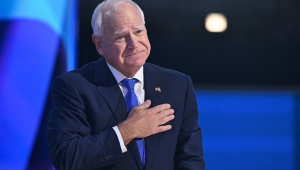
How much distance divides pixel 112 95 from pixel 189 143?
43cm

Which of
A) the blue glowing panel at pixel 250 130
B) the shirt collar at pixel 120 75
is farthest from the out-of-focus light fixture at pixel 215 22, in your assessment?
the shirt collar at pixel 120 75

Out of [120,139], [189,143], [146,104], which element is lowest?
[189,143]

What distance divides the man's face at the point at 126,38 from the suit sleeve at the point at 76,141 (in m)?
0.28

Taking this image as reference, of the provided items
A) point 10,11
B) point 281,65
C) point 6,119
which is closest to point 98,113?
point 6,119

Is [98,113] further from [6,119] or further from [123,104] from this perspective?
[6,119]

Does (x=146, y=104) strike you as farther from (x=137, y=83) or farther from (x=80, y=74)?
(x=80, y=74)

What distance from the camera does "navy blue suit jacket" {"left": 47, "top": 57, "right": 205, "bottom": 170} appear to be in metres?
1.45

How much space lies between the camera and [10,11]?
90.5 inches

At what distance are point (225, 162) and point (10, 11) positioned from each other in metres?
2.00

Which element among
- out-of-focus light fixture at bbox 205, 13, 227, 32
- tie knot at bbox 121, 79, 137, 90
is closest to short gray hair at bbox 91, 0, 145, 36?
tie knot at bbox 121, 79, 137, 90

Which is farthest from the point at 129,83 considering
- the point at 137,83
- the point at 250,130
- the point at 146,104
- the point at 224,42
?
the point at 250,130

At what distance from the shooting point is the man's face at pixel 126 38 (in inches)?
62.9

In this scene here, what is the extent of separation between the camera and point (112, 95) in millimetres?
1606

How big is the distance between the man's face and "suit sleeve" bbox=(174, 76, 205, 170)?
337mm
